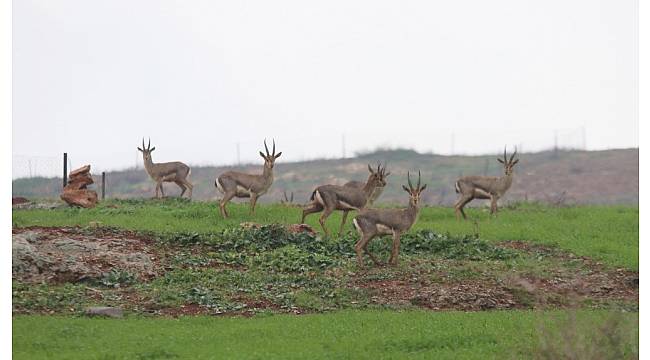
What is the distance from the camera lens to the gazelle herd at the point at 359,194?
2102cm

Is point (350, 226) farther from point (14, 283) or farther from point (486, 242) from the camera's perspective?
point (14, 283)

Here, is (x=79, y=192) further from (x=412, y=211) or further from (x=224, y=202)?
(x=412, y=211)

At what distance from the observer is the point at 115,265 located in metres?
20.1

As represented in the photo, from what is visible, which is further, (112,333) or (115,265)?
(115,265)

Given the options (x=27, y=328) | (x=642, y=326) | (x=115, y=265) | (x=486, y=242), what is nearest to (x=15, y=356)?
(x=27, y=328)

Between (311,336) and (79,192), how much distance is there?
16.5m

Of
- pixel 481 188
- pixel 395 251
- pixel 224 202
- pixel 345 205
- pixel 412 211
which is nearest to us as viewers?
pixel 395 251

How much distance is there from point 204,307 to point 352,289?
2936mm

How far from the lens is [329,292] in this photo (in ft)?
60.5

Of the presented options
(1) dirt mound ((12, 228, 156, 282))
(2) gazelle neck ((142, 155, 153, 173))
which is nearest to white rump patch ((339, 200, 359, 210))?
(1) dirt mound ((12, 228, 156, 282))

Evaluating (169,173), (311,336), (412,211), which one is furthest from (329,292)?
(169,173)

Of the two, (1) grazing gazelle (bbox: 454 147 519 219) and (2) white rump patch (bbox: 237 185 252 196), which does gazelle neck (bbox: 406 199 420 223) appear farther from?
(1) grazing gazelle (bbox: 454 147 519 219)

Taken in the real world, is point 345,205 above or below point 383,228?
above
